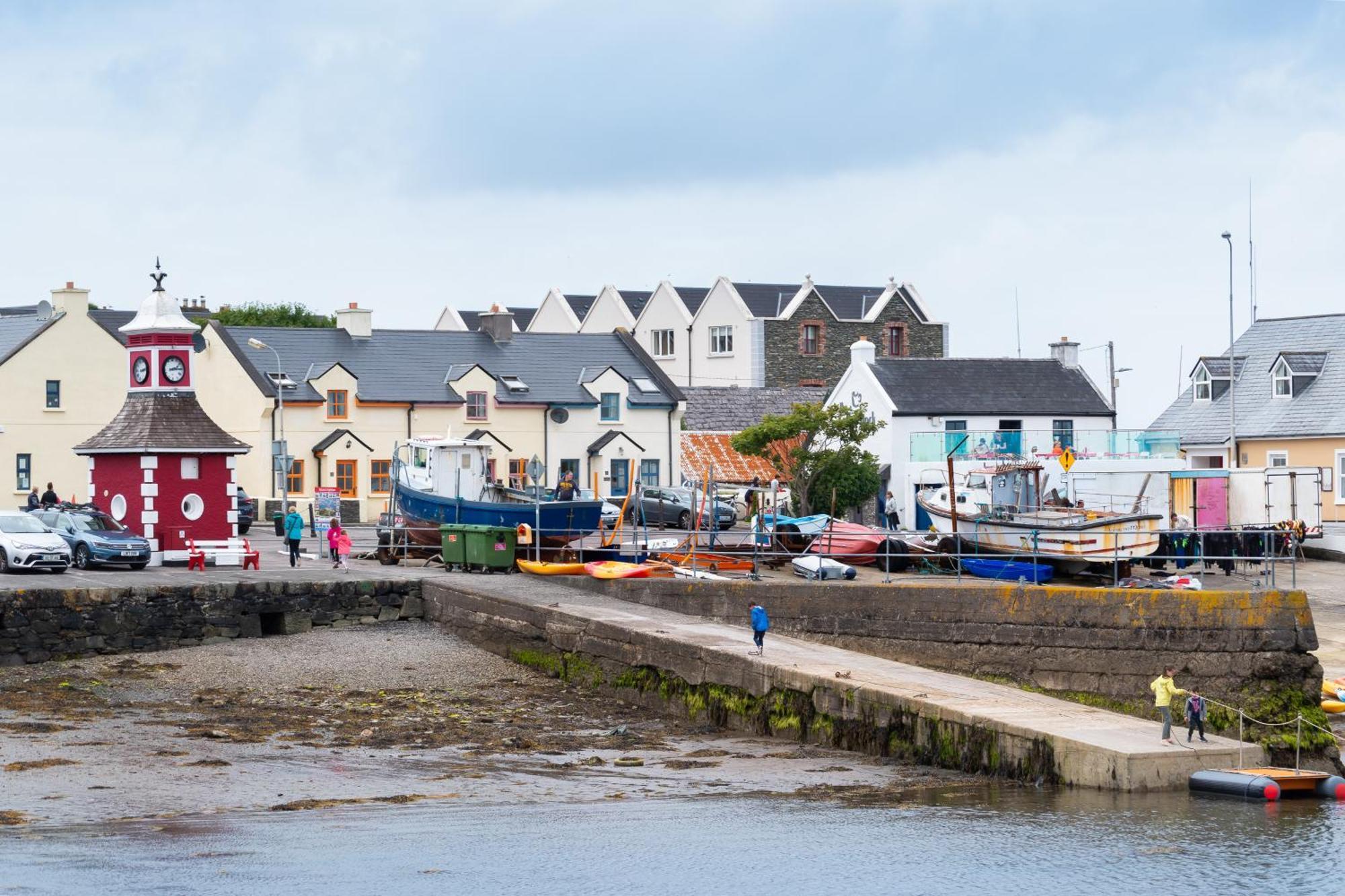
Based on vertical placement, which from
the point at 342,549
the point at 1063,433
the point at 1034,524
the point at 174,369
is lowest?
the point at 342,549

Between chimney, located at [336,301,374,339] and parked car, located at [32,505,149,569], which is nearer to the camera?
parked car, located at [32,505,149,569]

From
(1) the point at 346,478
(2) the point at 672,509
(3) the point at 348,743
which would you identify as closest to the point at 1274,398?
(2) the point at 672,509

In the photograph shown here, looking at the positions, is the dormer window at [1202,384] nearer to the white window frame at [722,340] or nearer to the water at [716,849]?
the white window frame at [722,340]

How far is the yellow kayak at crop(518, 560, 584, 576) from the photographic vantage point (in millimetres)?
34844

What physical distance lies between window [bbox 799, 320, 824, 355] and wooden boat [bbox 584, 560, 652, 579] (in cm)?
4987

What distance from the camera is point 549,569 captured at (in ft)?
116

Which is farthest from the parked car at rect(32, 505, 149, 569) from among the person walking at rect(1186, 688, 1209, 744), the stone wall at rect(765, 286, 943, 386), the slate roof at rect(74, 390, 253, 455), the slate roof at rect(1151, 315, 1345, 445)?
the stone wall at rect(765, 286, 943, 386)

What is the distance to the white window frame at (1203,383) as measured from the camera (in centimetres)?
5566

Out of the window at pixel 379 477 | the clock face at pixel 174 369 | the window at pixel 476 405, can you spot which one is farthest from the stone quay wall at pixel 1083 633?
the window at pixel 476 405

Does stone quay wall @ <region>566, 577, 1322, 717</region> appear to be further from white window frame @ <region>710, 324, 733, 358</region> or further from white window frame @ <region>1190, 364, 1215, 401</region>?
white window frame @ <region>710, 324, 733, 358</region>

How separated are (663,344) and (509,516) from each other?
48628 mm

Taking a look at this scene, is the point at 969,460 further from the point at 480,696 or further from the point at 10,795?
the point at 10,795

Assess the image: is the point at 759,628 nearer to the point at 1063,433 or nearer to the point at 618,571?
the point at 618,571

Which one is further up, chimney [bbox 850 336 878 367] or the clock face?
chimney [bbox 850 336 878 367]
